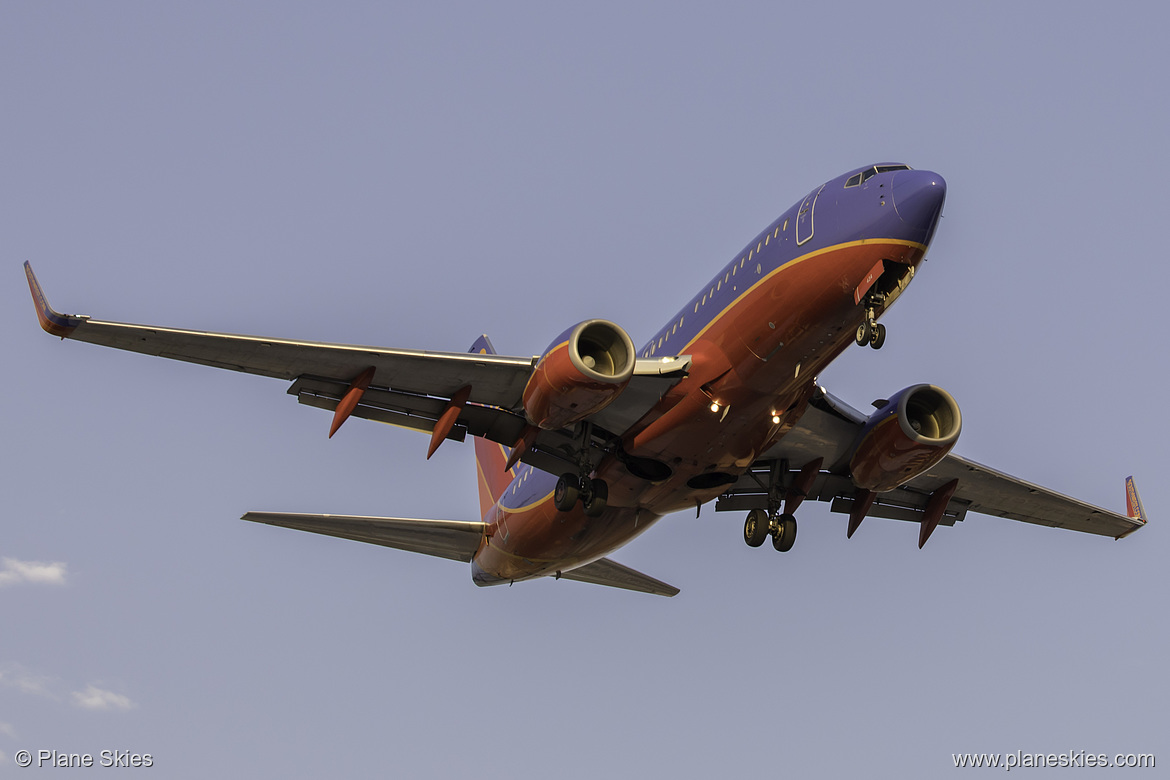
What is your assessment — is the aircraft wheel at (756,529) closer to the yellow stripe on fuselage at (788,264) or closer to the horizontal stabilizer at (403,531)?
the yellow stripe on fuselage at (788,264)

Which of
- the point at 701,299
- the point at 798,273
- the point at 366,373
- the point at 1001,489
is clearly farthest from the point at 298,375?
the point at 1001,489

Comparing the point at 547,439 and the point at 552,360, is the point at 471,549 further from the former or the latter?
the point at 552,360

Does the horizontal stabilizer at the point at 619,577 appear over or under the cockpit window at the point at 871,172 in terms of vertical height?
under

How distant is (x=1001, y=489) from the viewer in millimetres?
30078

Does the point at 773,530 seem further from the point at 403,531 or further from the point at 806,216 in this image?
the point at 403,531

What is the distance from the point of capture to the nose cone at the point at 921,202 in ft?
67.3

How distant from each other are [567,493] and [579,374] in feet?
14.2

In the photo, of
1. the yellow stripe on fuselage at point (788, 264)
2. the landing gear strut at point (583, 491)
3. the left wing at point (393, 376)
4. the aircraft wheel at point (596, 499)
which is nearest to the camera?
the yellow stripe on fuselage at point (788, 264)

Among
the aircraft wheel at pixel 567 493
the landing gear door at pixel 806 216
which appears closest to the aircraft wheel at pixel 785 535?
the aircraft wheel at pixel 567 493

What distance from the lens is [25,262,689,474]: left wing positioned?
71.5ft

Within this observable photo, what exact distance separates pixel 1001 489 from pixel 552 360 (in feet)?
45.7

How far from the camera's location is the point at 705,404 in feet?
75.5

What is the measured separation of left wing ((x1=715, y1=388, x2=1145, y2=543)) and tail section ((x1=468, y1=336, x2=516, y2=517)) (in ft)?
24.6

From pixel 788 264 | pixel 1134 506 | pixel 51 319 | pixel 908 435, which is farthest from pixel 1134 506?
pixel 51 319
